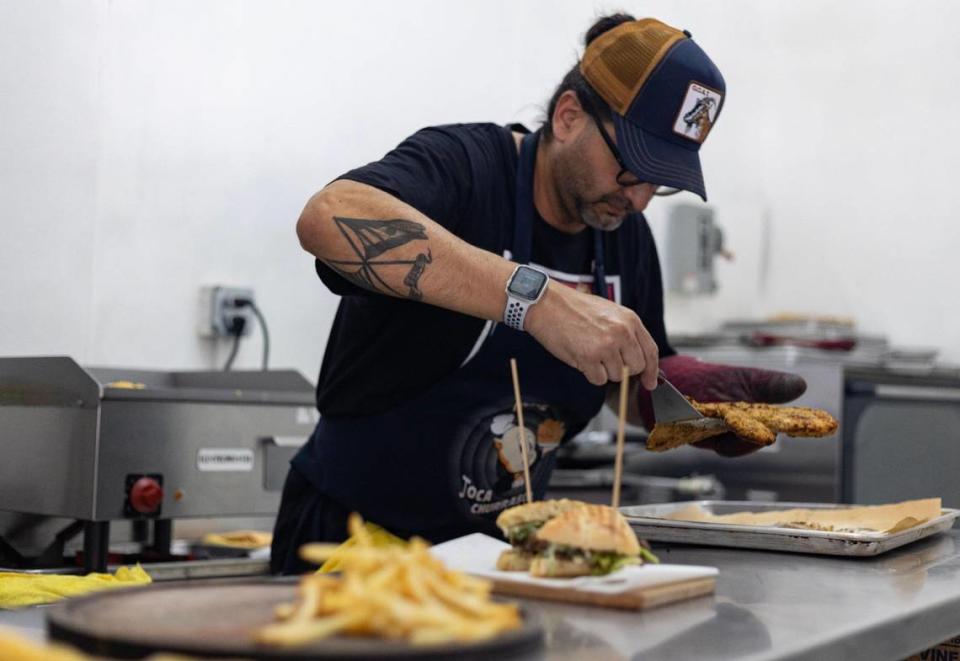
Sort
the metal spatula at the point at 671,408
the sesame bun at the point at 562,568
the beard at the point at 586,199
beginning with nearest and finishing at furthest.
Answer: the sesame bun at the point at 562,568
the metal spatula at the point at 671,408
the beard at the point at 586,199

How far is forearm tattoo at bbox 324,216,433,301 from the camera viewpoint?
6.51 feet

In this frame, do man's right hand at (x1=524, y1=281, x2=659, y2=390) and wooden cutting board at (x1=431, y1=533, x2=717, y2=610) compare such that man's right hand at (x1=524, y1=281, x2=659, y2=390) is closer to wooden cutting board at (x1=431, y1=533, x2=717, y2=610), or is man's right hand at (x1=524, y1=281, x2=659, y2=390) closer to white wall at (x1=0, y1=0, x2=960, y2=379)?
wooden cutting board at (x1=431, y1=533, x2=717, y2=610)

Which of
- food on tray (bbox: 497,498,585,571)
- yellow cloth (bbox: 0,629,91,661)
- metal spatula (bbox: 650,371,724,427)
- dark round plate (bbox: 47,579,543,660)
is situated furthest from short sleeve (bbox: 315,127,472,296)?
yellow cloth (bbox: 0,629,91,661)

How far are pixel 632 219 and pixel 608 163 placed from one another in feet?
1.19

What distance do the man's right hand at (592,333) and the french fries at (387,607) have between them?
37.0 inches

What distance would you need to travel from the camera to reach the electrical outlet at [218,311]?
11.4 feet

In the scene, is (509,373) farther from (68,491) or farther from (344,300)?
(68,491)

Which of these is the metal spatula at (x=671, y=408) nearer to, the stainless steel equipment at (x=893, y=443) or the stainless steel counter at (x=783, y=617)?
the stainless steel counter at (x=783, y=617)

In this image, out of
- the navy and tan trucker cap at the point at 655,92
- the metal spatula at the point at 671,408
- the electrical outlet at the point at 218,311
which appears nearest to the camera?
the metal spatula at the point at 671,408

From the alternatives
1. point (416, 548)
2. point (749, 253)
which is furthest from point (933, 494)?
point (416, 548)

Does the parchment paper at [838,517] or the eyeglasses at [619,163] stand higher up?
the eyeglasses at [619,163]

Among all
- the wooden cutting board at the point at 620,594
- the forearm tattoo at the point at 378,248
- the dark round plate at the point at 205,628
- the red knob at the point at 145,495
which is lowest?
the red knob at the point at 145,495

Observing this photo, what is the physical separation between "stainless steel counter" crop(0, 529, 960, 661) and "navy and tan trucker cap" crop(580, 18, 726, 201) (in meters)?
0.72

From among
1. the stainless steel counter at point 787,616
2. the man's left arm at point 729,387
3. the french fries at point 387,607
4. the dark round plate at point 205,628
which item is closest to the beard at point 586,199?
the man's left arm at point 729,387
